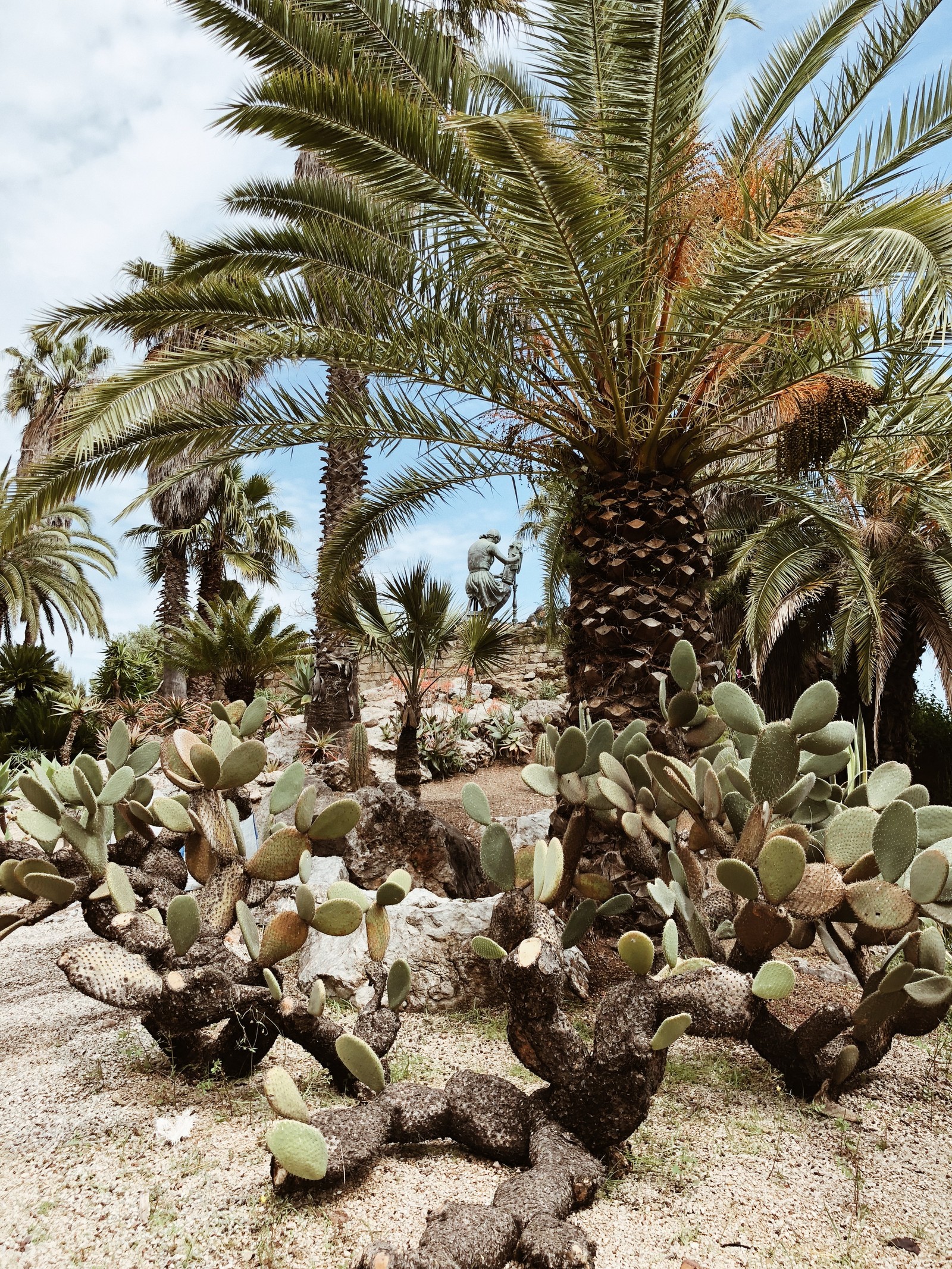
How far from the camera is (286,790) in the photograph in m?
2.84

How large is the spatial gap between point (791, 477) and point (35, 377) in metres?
24.0

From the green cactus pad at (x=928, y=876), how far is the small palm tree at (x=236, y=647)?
11.1 m

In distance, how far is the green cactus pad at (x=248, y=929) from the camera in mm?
2518

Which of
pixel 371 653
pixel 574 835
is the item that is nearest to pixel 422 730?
pixel 371 653

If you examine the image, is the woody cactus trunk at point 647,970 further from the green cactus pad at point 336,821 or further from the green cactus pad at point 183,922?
the green cactus pad at point 183,922

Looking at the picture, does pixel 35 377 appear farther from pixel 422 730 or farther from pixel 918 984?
pixel 918 984

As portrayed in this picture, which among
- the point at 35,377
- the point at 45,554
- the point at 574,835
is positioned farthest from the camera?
the point at 35,377

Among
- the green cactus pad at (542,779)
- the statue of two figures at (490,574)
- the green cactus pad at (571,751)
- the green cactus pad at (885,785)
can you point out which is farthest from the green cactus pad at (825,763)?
the statue of two figures at (490,574)

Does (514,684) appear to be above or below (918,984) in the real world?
above

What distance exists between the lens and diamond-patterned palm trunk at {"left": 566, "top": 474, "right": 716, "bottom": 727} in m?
4.63

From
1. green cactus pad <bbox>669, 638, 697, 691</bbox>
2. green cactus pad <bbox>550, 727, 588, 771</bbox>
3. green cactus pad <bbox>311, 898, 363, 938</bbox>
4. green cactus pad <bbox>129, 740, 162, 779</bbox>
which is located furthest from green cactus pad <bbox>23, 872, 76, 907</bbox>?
green cactus pad <bbox>669, 638, 697, 691</bbox>

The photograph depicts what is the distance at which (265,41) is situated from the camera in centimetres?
498

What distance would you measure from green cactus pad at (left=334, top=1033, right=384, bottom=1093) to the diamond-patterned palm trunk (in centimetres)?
266

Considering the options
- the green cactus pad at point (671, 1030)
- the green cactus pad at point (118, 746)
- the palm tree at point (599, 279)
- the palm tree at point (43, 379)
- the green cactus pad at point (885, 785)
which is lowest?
the green cactus pad at point (671, 1030)
